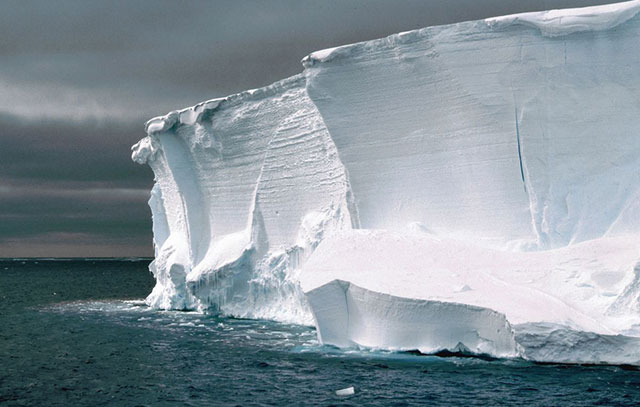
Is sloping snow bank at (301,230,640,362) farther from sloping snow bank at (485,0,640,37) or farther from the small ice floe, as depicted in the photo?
sloping snow bank at (485,0,640,37)

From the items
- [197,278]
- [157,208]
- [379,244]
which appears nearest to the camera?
[379,244]

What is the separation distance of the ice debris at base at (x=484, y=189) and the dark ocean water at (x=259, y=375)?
1.95 ft

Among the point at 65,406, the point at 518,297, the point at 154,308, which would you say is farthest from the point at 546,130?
the point at 154,308

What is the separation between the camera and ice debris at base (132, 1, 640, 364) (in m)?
9.96

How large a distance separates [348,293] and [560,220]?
3.61 m

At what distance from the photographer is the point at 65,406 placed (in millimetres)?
8648

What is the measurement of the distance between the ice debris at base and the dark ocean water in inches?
23.5

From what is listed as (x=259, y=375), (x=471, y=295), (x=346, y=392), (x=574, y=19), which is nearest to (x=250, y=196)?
(x=259, y=375)

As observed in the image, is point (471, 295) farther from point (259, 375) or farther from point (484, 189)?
point (259, 375)

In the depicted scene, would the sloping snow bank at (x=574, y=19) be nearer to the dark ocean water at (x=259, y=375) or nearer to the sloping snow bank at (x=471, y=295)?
the sloping snow bank at (x=471, y=295)

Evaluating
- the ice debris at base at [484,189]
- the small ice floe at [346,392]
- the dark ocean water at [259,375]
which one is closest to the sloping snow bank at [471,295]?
the ice debris at base at [484,189]

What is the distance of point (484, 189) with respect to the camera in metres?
12.0

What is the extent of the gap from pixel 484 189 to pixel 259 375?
493cm

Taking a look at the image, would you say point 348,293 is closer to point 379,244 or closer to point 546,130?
point 379,244
